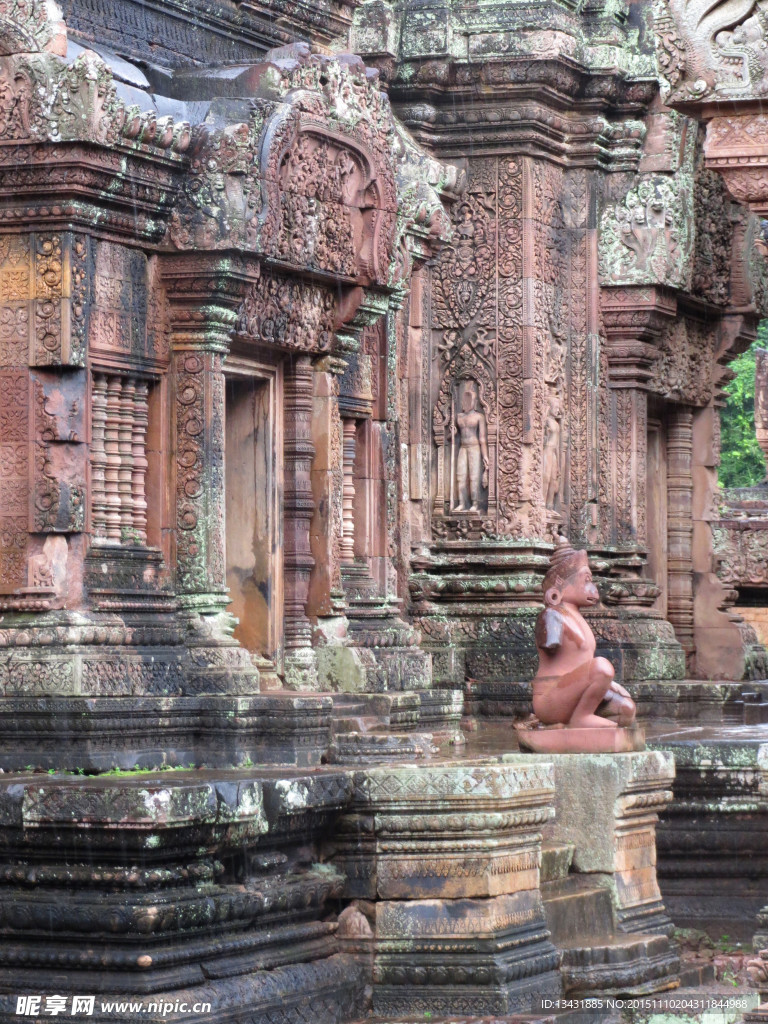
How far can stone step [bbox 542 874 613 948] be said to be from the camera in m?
11.2

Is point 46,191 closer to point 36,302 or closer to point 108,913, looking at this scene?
point 36,302

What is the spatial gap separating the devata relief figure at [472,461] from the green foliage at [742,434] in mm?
20140

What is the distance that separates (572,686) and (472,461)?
4.92 m

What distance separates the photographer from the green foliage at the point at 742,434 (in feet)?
120

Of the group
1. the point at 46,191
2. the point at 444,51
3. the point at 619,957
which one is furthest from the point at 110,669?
the point at 444,51

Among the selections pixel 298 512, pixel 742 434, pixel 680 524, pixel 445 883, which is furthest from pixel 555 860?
pixel 742 434

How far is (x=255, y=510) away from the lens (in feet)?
40.3

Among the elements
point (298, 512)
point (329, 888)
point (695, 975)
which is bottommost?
point (695, 975)

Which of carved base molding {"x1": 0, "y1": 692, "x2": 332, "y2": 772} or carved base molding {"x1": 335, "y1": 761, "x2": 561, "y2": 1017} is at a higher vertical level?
carved base molding {"x1": 0, "y1": 692, "x2": 332, "y2": 772}

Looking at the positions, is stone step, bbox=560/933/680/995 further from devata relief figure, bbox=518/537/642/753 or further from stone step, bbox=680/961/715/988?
devata relief figure, bbox=518/537/642/753

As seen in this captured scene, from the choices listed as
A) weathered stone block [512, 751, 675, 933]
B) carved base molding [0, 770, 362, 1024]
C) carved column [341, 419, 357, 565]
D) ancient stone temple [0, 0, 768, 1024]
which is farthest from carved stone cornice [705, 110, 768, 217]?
carved base molding [0, 770, 362, 1024]

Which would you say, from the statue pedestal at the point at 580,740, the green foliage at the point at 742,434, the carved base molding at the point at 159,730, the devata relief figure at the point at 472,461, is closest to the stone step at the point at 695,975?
the statue pedestal at the point at 580,740

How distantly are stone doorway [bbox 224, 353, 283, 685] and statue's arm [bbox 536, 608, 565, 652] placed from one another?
1394 mm

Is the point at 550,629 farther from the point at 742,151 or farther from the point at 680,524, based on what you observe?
the point at 680,524
